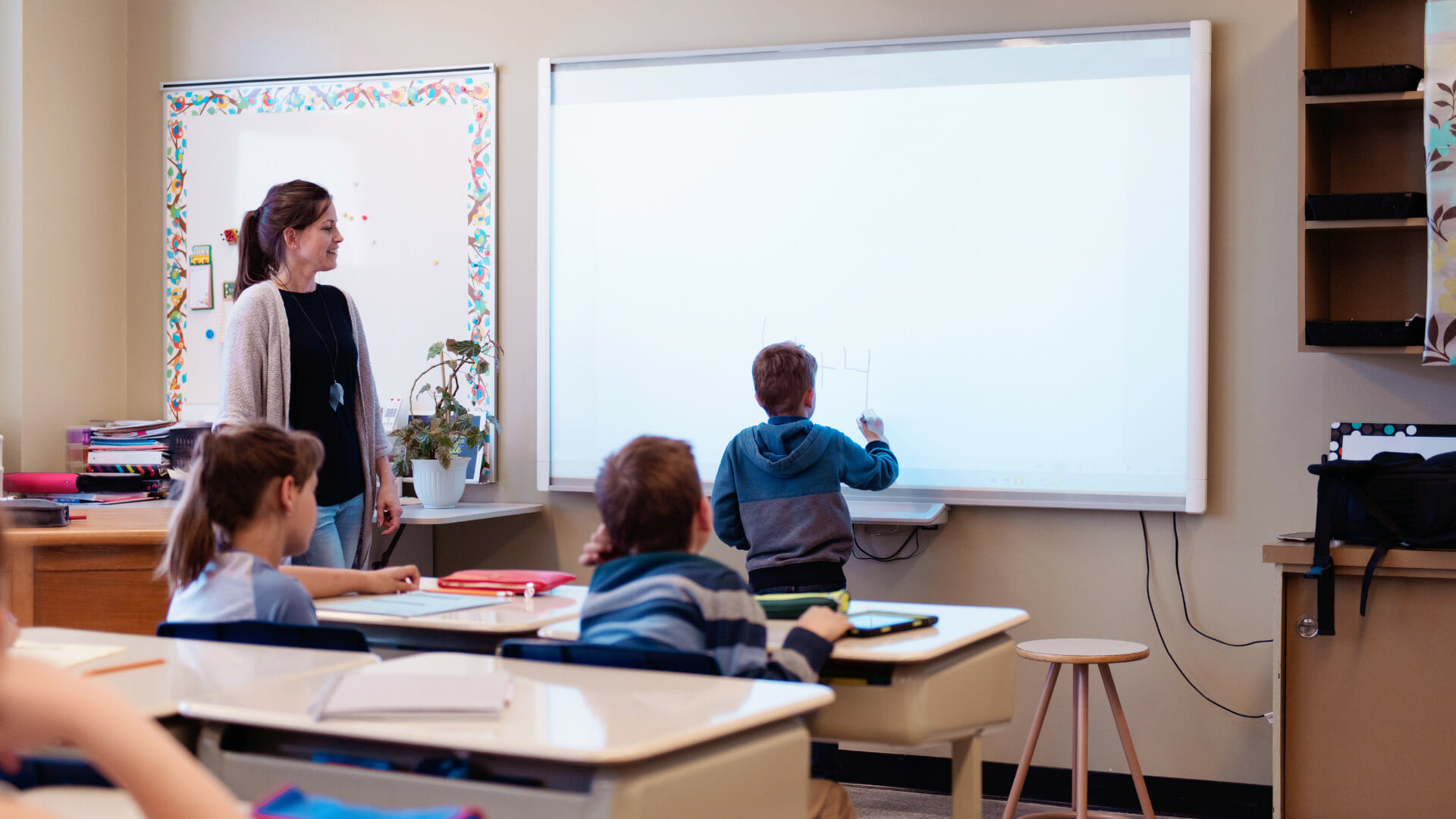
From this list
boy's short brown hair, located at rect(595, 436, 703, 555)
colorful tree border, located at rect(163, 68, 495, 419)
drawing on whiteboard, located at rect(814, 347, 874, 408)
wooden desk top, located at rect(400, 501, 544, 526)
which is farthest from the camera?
colorful tree border, located at rect(163, 68, 495, 419)

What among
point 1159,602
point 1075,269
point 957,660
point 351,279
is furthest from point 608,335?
point 957,660

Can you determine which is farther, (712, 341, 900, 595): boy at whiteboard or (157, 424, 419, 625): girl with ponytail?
(712, 341, 900, 595): boy at whiteboard

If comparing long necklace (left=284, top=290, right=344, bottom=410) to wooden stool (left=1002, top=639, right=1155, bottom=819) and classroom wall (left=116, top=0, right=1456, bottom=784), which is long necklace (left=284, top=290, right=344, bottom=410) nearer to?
classroom wall (left=116, top=0, right=1456, bottom=784)

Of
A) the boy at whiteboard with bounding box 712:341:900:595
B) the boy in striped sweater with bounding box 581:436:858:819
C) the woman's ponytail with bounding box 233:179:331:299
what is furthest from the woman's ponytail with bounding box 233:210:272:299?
the boy in striped sweater with bounding box 581:436:858:819

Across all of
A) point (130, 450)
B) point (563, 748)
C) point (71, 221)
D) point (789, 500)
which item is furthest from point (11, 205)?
point (563, 748)

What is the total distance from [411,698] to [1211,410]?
265cm

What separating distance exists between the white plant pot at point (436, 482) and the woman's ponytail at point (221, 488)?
162 centimetres

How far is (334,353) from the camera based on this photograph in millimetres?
3004

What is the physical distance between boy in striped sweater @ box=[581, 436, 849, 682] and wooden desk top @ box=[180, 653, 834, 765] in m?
0.10

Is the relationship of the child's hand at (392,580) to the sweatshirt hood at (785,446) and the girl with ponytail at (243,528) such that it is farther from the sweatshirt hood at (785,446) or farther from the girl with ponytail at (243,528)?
the sweatshirt hood at (785,446)

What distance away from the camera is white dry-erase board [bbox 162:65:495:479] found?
4.07 meters

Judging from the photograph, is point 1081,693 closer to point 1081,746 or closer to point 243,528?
point 1081,746

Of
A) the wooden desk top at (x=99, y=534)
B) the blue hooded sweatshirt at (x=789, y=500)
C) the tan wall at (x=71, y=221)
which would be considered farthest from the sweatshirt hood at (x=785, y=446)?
the tan wall at (x=71, y=221)

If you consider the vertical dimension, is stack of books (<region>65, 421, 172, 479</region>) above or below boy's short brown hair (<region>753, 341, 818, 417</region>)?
below
